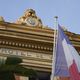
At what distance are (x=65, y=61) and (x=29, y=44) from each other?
649 centimetres

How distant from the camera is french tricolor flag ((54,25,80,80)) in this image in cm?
1670

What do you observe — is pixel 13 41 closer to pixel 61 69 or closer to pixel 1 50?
pixel 1 50

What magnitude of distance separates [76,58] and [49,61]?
639 centimetres

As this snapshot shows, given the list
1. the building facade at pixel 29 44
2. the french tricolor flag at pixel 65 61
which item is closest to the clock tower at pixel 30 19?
the building facade at pixel 29 44

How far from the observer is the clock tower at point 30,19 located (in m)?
24.3

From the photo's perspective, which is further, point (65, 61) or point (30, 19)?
point (30, 19)

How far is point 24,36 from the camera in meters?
23.0

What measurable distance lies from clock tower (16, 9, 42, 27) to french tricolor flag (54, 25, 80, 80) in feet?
21.8

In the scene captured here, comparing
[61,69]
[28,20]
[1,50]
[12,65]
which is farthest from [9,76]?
[28,20]

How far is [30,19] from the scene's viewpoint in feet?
80.3

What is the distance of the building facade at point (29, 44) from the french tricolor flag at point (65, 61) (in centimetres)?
552

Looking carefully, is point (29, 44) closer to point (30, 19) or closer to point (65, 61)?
point (30, 19)

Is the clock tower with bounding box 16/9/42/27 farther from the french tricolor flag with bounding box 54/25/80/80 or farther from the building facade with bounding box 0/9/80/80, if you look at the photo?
the french tricolor flag with bounding box 54/25/80/80

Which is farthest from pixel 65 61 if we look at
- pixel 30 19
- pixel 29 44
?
pixel 30 19
